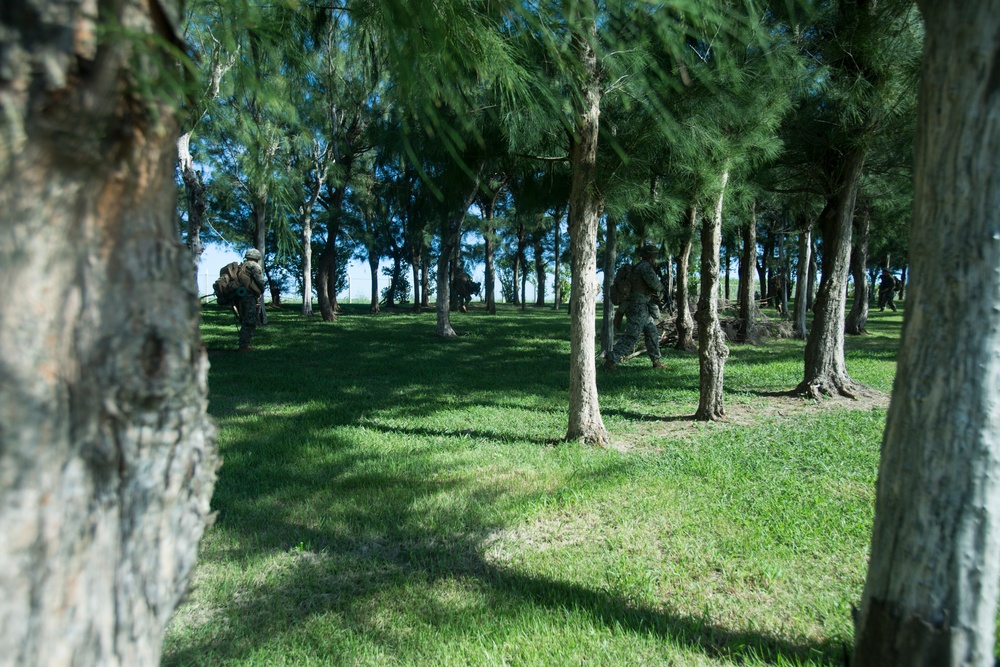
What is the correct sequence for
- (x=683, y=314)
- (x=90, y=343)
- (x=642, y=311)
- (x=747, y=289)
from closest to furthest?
(x=90, y=343) < (x=642, y=311) < (x=683, y=314) < (x=747, y=289)

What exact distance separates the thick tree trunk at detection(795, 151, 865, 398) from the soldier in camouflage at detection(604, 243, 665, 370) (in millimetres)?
2733

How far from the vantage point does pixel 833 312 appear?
8.22 metres

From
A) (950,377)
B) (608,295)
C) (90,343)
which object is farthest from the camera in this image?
(608,295)

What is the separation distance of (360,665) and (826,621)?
2.11m

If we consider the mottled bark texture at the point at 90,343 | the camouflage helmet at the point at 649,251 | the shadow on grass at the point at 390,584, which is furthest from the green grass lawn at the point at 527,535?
the camouflage helmet at the point at 649,251

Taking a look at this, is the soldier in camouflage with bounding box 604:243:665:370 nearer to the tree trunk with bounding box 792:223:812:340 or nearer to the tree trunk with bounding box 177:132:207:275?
the tree trunk with bounding box 792:223:812:340

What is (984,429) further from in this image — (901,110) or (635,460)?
(901,110)

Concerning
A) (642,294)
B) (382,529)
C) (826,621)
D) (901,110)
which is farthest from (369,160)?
(826,621)

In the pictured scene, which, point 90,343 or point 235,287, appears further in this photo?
point 235,287

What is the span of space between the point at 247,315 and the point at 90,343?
478 inches

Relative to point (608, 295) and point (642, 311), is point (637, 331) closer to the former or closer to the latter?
point (642, 311)

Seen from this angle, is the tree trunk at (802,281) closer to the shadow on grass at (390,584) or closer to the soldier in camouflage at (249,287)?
the soldier in camouflage at (249,287)

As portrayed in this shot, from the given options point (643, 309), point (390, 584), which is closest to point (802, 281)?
point (643, 309)

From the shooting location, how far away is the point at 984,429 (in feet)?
6.11
